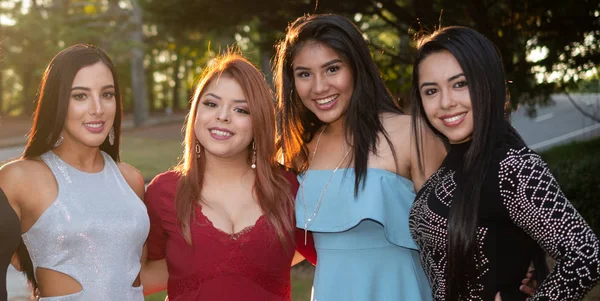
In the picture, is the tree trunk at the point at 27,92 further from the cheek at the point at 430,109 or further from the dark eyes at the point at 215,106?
the cheek at the point at 430,109

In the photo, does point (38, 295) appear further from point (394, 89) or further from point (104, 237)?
point (394, 89)

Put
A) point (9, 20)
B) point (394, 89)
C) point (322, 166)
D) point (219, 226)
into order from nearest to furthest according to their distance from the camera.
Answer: point (219, 226)
point (322, 166)
point (394, 89)
point (9, 20)

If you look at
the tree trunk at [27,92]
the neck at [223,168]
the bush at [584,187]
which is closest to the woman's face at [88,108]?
the neck at [223,168]

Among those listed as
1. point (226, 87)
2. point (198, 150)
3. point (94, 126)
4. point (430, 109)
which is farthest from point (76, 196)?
point (430, 109)

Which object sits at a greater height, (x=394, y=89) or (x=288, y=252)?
(x=394, y=89)

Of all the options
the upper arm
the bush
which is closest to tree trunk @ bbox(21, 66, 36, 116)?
the bush

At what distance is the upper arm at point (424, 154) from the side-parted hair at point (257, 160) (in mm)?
668

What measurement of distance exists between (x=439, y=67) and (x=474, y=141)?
1.24ft

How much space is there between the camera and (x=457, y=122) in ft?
9.28

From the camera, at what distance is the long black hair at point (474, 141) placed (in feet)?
8.56

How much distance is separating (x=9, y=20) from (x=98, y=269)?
27.2 meters

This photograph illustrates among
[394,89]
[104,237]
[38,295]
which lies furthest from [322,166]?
[394,89]

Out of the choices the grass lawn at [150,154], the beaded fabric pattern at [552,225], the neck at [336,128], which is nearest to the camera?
the beaded fabric pattern at [552,225]

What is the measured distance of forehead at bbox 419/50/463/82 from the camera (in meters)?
2.82
